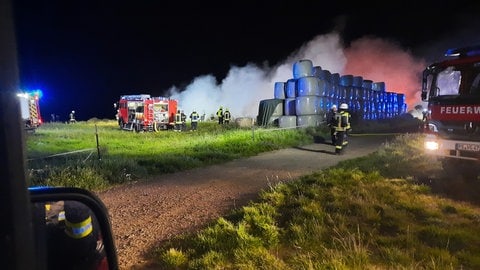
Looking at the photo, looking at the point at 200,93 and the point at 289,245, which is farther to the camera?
the point at 200,93

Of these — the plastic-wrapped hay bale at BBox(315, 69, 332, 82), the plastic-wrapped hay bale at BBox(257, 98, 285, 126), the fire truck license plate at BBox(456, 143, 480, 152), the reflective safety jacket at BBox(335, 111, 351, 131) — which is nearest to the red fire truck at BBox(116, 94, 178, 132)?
the plastic-wrapped hay bale at BBox(257, 98, 285, 126)

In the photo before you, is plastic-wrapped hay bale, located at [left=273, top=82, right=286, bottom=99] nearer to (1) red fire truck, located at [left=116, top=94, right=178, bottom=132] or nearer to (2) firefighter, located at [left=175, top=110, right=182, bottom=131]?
(2) firefighter, located at [left=175, top=110, right=182, bottom=131]

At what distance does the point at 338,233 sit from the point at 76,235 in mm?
3822

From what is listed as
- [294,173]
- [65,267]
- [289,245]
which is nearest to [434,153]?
[294,173]

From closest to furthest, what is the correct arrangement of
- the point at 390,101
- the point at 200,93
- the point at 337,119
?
1. the point at 337,119
2. the point at 390,101
3. the point at 200,93

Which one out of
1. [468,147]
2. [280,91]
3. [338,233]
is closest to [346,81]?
[280,91]

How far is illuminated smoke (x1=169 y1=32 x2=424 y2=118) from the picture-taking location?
35312 mm

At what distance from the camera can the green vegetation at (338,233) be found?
13.6 feet

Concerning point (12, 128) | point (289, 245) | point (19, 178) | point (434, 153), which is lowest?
point (289, 245)

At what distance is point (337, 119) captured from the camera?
12836 mm

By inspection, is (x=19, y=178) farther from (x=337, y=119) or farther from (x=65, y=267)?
(x=337, y=119)

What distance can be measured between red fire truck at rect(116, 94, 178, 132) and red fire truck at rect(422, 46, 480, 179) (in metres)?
18.2

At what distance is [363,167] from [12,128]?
369 inches

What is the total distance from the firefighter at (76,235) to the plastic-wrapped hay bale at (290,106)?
60.1ft
